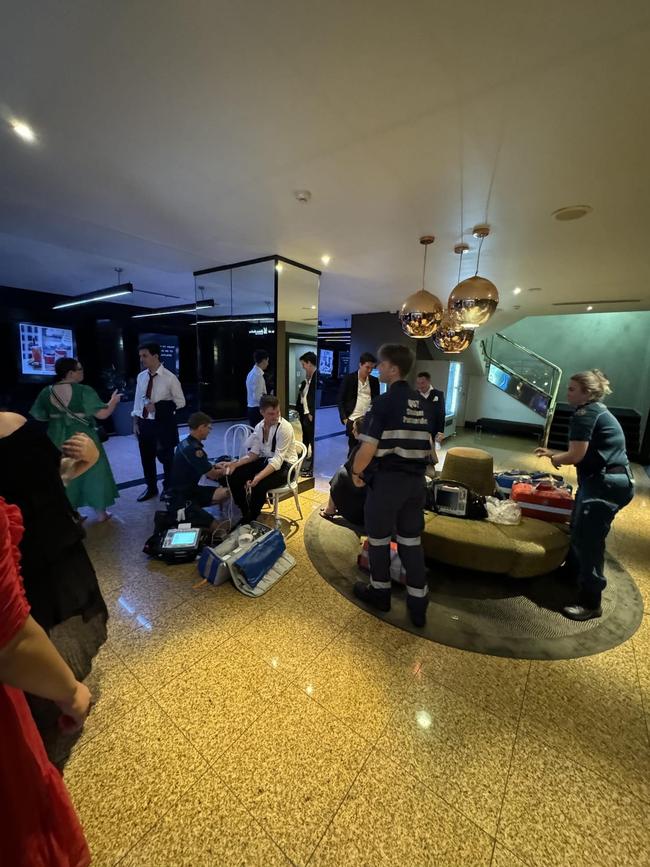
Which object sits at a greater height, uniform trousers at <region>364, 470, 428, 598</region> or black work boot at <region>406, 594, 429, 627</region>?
uniform trousers at <region>364, 470, 428, 598</region>

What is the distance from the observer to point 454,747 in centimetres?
146

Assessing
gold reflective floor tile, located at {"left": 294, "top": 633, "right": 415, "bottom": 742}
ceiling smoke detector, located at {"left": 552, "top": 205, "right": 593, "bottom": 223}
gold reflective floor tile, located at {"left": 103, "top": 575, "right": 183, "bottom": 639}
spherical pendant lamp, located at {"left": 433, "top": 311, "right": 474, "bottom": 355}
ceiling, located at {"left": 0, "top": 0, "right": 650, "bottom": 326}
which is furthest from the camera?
spherical pendant lamp, located at {"left": 433, "top": 311, "right": 474, "bottom": 355}

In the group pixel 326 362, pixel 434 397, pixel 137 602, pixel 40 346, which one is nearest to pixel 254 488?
pixel 137 602

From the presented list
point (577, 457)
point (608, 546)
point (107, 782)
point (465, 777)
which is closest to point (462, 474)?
point (577, 457)

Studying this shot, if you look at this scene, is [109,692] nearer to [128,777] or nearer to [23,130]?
[128,777]

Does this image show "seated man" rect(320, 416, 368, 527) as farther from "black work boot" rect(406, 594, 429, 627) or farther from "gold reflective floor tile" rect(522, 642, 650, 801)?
"gold reflective floor tile" rect(522, 642, 650, 801)

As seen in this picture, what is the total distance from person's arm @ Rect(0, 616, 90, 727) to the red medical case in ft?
10.2

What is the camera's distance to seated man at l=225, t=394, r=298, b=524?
310 centimetres

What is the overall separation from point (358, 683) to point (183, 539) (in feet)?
5.81

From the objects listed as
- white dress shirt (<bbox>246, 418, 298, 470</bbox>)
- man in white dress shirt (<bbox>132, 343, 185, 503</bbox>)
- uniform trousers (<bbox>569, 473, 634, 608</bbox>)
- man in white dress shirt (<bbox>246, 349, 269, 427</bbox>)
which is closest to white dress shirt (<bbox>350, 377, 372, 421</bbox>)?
man in white dress shirt (<bbox>246, 349, 269, 427</bbox>)

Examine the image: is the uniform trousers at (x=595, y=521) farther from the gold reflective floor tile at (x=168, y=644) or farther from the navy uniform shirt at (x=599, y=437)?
the gold reflective floor tile at (x=168, y=644)

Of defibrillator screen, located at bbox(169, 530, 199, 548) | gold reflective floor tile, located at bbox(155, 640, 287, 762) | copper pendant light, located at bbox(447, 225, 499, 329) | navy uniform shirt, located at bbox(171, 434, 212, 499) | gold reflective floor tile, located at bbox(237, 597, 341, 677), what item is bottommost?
gold reflective floor tile, located at bbox(155, 640, 287, 762)

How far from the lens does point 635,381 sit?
939 cm

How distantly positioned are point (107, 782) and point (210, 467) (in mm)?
2160
